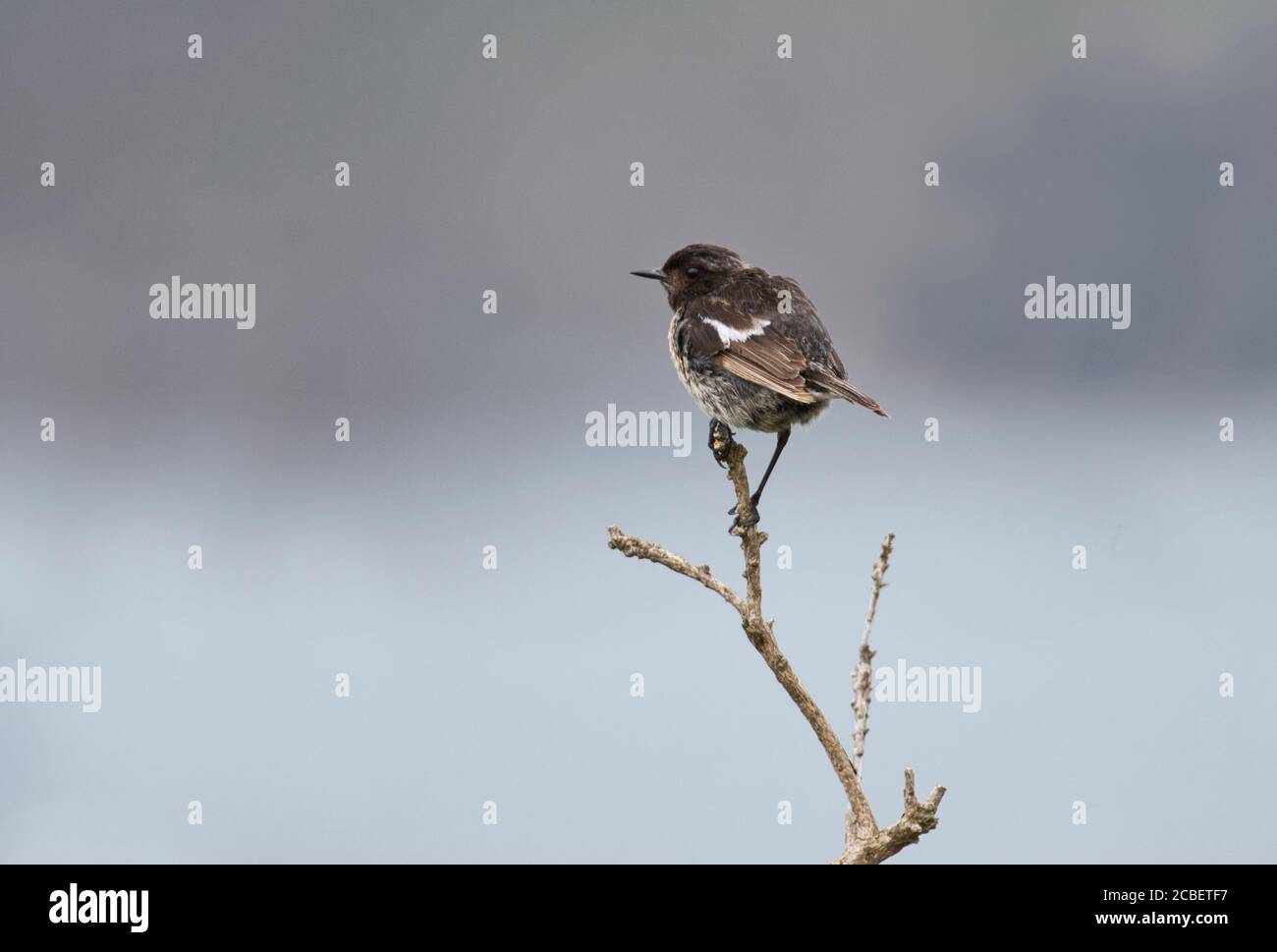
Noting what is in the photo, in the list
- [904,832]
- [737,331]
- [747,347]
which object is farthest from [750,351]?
[904,832]

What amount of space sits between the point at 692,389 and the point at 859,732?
1.45 m

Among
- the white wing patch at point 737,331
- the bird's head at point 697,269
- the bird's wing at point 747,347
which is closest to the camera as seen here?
the bird's wing at point 747,347

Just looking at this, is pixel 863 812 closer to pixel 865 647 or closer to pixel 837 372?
pixel 865 647

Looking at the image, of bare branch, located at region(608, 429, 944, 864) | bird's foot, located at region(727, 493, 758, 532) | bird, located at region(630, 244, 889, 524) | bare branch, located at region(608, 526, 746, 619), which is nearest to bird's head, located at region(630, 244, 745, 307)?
bird, located at region(630, 244, 889, 524)

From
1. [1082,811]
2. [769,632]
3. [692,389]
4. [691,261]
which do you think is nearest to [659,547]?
[769,632]

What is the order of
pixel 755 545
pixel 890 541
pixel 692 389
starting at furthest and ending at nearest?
pixel 692 389 < pixel 755 545 < pixel 890 541

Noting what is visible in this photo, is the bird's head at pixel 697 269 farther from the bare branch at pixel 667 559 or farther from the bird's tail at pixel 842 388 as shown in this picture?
the bare branch at pixel 667 559

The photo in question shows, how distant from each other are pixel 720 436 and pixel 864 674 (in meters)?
1.11

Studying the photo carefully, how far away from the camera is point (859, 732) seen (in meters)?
3.05

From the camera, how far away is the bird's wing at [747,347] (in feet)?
12.4

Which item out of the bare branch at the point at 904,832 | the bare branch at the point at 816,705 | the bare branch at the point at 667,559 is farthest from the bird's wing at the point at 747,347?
the bare branch at the point at 904,832

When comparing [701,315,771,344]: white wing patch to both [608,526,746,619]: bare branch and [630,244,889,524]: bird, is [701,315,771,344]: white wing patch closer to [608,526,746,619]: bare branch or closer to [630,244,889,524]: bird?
[630,244,889,524]: bird

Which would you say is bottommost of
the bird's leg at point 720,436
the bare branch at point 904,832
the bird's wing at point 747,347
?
the bare branch at point 904,832

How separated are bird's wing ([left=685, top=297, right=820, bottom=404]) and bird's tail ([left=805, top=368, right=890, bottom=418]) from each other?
38 mm
